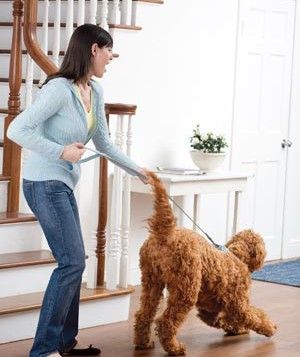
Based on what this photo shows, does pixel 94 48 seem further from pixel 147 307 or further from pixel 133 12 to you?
pixel 133 12

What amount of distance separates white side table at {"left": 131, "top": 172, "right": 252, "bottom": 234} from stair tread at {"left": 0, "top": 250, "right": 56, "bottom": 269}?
104 cm

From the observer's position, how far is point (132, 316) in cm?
504

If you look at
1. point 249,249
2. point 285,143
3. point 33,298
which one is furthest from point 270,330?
point 285,143

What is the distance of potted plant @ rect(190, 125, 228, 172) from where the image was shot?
606cm

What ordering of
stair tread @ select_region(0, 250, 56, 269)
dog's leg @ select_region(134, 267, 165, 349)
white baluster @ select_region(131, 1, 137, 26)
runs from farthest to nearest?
white baluster @ select_region(131, 1, 137, 26), stair tread @ select_region(0, 250, 56, 269), dog's leg @ select_region(134, 267, 165, 349)

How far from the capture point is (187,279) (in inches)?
168

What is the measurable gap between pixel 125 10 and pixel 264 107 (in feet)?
5.67

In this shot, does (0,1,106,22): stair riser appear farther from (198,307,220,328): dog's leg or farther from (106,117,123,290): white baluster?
(198,307,220,328): dog's leg

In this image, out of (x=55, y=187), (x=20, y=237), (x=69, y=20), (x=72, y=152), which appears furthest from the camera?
(x=69, y=20)

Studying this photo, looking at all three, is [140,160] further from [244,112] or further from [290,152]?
[290,152]

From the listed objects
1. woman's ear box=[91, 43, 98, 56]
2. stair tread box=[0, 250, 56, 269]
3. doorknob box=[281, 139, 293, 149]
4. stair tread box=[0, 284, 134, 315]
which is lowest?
stair tread box=[0, 284, 134, 315]

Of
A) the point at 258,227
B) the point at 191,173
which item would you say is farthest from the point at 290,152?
the point at 191,173

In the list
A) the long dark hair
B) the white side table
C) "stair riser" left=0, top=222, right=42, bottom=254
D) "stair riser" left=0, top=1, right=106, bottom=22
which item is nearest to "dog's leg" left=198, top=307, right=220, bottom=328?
"stair riser" left=0, top=222, right=42, bottom=254

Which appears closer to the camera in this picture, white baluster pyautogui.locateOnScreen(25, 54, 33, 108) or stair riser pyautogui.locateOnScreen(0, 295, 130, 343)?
stair riser pyautogui.locateOnScreen(0, 295, 130, 343)
